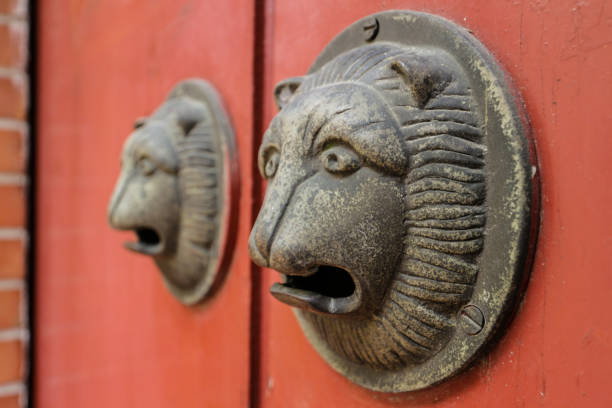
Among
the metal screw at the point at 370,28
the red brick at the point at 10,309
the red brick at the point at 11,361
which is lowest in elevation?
the red brick at the point at 11,361

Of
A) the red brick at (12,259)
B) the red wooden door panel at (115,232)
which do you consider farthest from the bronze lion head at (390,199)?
the red brick at (12,259)

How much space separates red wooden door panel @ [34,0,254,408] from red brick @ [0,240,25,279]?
0.05 m

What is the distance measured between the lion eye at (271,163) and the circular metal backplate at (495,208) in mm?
155

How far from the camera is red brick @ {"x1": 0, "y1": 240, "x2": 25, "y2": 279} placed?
1.22 m

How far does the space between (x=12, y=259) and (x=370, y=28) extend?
3.74ft

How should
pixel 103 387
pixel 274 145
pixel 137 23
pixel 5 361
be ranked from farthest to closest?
pixel 5 361, pixel 103 387, pixel 137 23, pixel 274 145

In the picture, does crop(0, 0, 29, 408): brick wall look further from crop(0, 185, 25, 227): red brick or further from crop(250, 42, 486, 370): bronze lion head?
crop(250, 42, 486, 370): bronze lion head

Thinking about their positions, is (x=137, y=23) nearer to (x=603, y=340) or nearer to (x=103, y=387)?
(x=103, y=387)

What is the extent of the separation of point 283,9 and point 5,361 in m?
1.13

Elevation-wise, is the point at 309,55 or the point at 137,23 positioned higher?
the point at 137,23

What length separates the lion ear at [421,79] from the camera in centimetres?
37

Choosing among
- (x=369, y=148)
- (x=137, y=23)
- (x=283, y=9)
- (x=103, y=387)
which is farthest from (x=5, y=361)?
(x=369, y=148)

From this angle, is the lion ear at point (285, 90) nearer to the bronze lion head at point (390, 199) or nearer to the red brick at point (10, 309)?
the bronze lion head at point (390, 199)

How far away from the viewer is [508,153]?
0.35 meters
